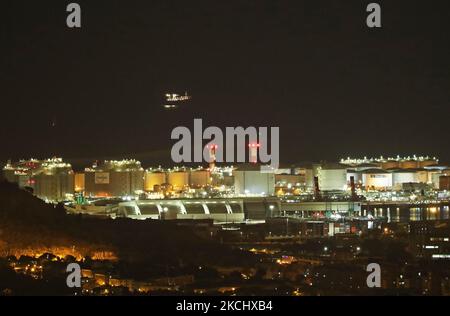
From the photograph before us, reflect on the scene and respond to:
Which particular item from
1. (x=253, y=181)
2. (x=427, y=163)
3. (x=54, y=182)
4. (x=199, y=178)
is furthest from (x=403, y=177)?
(x=54, y=182)

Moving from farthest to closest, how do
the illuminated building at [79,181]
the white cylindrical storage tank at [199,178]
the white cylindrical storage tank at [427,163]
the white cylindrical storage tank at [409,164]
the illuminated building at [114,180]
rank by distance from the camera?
the white cylindrical storage tank at [427,163] → the white cylindrical storage tank at [409,164] → the white cylindrical storage tank at [199,178] → the illuminated building at [79,181] → the illuminated building at [114,180]

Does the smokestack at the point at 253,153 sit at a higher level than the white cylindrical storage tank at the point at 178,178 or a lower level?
higher

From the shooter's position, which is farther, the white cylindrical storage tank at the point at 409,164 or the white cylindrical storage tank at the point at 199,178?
the white cylindrical storage tank at the point at 409,164

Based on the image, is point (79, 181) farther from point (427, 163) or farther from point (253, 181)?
point (427, 163)

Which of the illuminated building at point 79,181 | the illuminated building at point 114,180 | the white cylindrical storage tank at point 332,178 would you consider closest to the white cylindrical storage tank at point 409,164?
the white cylindrical storage tank at point 332,178

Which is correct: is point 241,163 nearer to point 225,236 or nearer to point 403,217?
point 403,217

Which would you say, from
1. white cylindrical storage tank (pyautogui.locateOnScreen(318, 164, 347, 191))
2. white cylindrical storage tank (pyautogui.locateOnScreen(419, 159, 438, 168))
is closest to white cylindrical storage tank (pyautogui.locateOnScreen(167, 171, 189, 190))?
white cylindrical storage tank (pyautogui.locateOnScreen(318, 164, 347, 191))

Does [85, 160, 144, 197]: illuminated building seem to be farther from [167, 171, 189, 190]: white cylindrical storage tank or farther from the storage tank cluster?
[167, 171, 189, 190]: white cylindrical storage tank

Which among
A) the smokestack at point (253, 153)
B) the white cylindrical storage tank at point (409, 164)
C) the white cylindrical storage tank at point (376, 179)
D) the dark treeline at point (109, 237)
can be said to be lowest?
the dark treeline at point (109, 237)

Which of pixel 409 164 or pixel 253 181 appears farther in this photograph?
pixel 409 164

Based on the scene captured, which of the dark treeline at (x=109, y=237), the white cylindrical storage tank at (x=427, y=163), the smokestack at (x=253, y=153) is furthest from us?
the white cylindrical storage tank at (x=427, y=163)

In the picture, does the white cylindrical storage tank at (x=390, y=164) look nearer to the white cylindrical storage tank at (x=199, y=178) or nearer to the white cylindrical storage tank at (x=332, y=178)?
the white cylindrical storage tank at (x=332, y=178)
